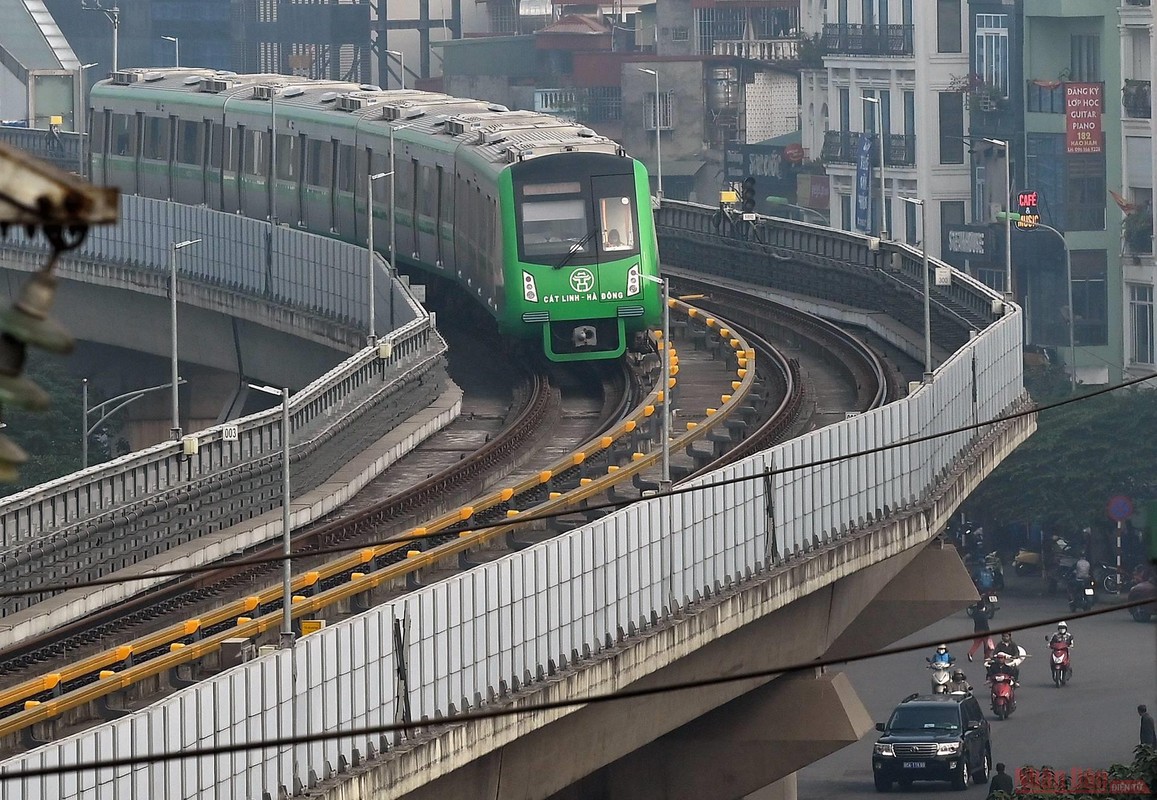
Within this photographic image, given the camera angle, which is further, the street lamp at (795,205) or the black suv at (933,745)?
the street lamp at (795,205)

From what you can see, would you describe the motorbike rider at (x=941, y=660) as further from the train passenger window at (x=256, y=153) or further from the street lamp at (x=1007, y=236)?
the train passenger window at (x=256, y=153)

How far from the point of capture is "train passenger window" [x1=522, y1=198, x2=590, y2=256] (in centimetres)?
4812

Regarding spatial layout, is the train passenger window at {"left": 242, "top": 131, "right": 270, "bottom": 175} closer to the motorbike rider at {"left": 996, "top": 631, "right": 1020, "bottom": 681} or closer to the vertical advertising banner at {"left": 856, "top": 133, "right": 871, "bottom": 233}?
the motorbike rider at {"left": 996, "top": 631, "right": 1020, "bottom": 681}

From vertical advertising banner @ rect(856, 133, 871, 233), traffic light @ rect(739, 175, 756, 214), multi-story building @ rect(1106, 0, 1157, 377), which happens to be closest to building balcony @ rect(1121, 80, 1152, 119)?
multi-story building @ rect(1106, 0, 1157, 377)

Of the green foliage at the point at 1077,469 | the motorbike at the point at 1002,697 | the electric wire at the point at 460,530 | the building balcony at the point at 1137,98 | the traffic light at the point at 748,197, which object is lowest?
the motorbike at the point at 1002,697

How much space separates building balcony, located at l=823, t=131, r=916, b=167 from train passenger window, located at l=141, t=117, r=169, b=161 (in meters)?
39.7

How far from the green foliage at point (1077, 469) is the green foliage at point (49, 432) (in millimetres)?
25990

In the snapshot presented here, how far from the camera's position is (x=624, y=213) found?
A: 48.5 meters

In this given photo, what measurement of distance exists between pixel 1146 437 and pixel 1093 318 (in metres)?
18.5

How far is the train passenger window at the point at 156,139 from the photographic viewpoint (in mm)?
72562

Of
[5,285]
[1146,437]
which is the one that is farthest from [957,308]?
[5,285]

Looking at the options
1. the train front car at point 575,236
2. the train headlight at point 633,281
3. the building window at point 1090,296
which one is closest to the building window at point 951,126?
the building window at point 1090,296

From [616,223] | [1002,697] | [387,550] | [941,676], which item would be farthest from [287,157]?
[387,550]

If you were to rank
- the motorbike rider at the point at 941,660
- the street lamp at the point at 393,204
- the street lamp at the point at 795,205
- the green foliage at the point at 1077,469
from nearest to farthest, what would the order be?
the street lamp at the point at 393,204
the motorbike rider at the point at 941,660
the green foliage at the point at 1077,469
the street lamp at the point at 795,205
